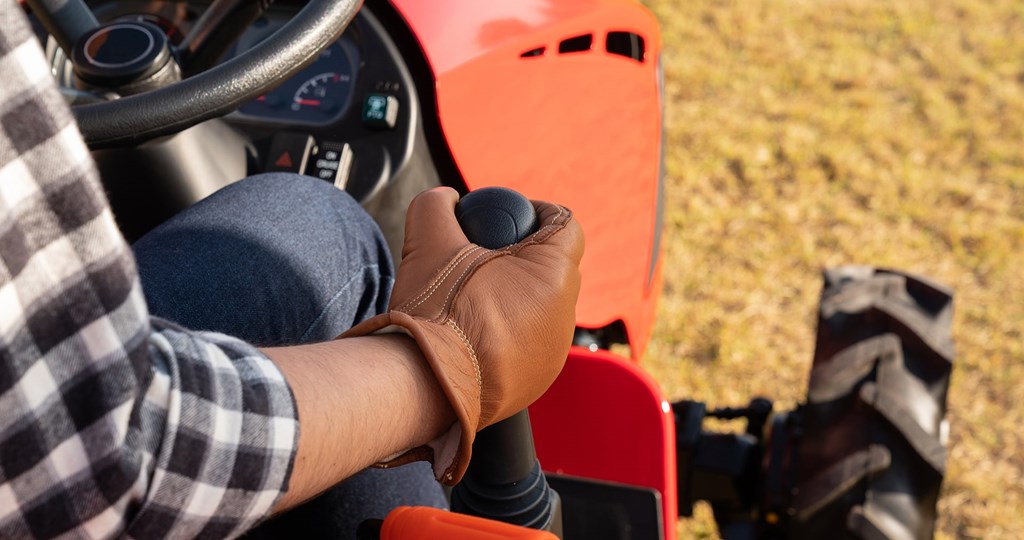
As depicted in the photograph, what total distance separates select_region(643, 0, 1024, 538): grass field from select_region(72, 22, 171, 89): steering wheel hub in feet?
4.25

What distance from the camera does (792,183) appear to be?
2.61 metres

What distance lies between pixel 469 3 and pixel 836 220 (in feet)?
5.04

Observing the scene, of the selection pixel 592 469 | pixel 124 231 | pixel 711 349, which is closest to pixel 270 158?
pixel 124 231

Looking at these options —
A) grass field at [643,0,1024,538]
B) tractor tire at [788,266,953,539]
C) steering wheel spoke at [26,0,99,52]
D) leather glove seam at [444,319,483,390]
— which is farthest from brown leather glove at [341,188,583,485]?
grass field at [643,0,1024,538]

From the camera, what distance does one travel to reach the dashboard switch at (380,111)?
117cm

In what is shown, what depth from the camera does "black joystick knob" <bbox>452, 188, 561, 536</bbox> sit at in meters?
0.80

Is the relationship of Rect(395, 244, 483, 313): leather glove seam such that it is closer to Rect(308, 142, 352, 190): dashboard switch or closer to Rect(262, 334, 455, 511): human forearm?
Rect(262, 334, 455, 511): human forearm

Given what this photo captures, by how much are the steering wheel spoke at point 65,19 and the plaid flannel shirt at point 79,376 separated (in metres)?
0.63

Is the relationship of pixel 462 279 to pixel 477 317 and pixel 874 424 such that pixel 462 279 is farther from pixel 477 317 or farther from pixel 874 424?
pixel 874 424

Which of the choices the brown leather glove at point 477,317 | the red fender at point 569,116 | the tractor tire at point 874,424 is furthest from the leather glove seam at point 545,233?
the tractor tire at point 874,424

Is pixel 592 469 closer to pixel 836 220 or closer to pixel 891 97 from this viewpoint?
pixel 836 220

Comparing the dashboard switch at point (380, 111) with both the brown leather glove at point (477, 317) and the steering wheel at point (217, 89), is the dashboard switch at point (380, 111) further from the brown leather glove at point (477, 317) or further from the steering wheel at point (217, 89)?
the brown leather glove at point (477, 317)

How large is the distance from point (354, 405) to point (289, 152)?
0.59 metres

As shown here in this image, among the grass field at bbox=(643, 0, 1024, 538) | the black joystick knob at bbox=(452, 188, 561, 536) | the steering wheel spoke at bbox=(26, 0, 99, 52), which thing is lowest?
the grass field at bbox=(643, 0, 1024, 538)
